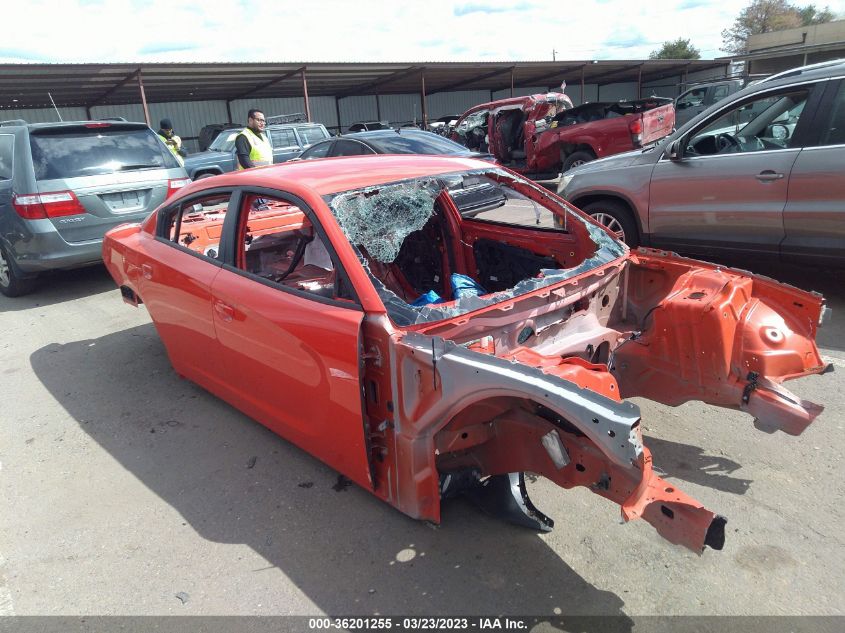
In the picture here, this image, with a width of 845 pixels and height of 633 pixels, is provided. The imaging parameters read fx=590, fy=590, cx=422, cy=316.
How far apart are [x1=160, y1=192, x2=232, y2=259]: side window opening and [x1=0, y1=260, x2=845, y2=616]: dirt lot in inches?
44.7

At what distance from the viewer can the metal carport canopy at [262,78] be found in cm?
1583

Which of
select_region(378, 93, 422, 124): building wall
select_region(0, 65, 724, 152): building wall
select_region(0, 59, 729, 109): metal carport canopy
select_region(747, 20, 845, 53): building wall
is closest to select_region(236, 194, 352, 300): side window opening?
select_region(0, 59, 729, 109): metal carport canopy

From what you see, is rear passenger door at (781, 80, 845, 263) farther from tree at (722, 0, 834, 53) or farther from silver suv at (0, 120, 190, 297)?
tree at (722, 0, 834, 53)

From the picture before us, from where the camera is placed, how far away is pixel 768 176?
482 cm

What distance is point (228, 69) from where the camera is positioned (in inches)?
683

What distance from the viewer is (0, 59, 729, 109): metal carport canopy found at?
15.8m

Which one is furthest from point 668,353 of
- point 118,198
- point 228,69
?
point 228,69

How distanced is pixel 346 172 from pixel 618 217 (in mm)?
3685

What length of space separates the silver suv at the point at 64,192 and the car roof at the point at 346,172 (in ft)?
12.1

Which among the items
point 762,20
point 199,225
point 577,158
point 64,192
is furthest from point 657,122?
point 762,20

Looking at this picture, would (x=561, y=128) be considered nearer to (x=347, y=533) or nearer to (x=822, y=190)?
(x=822, y=190)

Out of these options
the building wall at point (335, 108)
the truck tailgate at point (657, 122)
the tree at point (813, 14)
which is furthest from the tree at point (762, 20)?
the truck tailgate at point (657, 122)

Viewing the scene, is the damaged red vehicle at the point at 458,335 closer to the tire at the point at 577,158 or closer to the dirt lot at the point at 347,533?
the dirt lot at the point at 347,533

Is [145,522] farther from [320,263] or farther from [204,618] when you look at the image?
[320,263]
